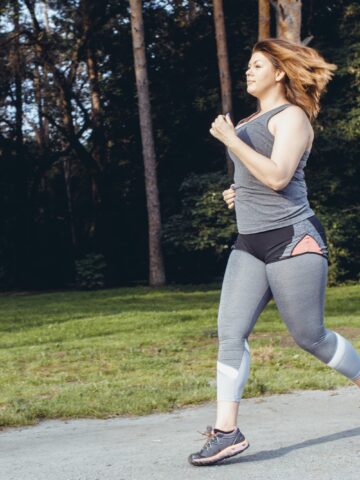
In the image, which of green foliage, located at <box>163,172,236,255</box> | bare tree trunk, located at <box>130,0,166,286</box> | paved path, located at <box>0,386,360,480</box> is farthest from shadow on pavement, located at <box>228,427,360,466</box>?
bare tree trunk, located at <box>130,0,166,286</box>

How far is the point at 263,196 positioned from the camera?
4.27 metres

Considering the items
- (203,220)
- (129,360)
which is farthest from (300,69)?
(203,220)

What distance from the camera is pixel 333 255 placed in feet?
77.7

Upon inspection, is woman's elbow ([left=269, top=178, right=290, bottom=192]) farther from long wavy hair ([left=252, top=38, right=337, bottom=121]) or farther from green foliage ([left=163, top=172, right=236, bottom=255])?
green foliage ([left=163, top=172, right=236, bottom=255])

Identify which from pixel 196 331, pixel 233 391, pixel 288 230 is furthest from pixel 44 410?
pixel 196 331

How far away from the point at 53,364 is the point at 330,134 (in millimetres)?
16404

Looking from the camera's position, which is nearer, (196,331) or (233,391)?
(233,391)

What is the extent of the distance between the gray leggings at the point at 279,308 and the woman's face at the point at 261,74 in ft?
2.68

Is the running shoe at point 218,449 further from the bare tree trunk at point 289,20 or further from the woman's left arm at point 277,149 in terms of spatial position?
the bare tree trunk at point 289,20

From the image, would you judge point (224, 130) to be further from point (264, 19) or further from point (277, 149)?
point (264, 19)

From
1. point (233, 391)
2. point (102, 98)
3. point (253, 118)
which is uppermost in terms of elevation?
point (102, 98)

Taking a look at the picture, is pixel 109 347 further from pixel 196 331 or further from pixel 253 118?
pixel 253 118

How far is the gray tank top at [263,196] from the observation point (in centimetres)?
426

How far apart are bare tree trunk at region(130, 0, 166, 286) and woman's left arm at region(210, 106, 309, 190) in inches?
831
